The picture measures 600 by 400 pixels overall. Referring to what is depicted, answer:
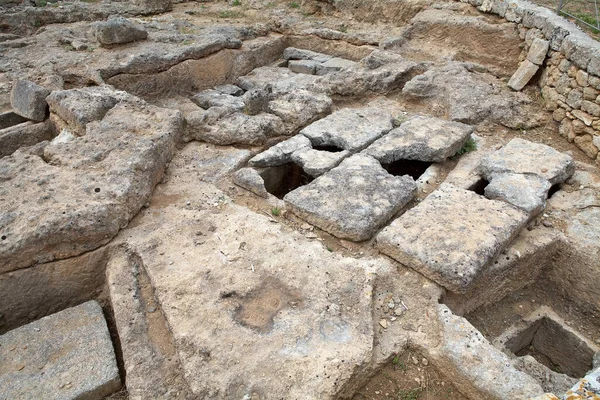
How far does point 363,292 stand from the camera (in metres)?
3.03

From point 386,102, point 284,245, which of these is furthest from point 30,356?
point 386,102

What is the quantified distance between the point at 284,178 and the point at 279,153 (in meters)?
0.44

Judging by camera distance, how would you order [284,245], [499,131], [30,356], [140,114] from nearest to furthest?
1. [30,356]
2. [284,245]
3. [140,114]
4. [499,131]

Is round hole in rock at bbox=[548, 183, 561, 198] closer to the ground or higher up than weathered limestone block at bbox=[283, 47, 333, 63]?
higher up

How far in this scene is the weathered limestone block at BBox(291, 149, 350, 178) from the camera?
13.9 feet

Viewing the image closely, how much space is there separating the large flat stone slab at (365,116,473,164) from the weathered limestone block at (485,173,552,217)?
62cm

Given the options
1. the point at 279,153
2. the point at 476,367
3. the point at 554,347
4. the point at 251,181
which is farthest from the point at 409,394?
the point at 279,153

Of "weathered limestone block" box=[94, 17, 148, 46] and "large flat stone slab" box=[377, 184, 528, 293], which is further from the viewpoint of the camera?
"weathered limestone block" box=[94, 17, 148, 46]

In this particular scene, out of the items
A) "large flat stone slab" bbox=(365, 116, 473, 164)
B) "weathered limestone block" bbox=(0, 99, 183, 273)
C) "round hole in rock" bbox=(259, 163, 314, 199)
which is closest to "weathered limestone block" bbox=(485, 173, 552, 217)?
"large flat stone slab" bbox=(365, 116, 473, 164)

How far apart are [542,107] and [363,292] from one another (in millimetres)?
3925

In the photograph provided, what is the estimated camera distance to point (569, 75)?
494 cm

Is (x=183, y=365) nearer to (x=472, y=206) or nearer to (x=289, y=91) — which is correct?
(x=472, y=206)

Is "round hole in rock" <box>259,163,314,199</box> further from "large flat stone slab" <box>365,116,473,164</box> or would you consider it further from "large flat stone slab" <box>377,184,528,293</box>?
"large flat stone slab" <box>377,184,528,293</box>

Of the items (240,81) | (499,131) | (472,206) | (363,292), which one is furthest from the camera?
(240,81)
